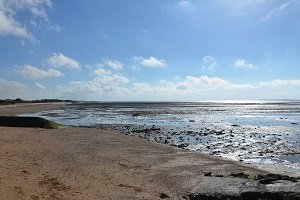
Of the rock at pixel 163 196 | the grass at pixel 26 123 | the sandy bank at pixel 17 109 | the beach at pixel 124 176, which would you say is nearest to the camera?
the beach at pixel 124 176

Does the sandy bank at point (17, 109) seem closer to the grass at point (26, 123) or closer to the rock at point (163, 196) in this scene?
the grass at point (26, 123)

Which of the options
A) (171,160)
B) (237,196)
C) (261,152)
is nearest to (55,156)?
(171,160)

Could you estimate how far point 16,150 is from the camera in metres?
18.8

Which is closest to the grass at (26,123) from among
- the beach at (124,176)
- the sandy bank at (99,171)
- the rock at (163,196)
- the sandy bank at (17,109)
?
the sandy bank at (99,171)

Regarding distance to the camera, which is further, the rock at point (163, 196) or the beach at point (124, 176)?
the rock at point (163, 196)

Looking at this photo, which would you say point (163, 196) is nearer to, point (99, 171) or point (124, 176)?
point (124, 176)

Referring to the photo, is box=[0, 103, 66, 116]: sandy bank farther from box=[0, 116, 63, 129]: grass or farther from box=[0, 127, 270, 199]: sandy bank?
box=[0, 127, 270, 199]: sandy bank

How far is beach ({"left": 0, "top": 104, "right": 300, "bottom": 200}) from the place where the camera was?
1116 cm

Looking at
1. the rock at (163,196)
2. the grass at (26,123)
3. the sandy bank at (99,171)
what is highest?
the grass at (26,123)

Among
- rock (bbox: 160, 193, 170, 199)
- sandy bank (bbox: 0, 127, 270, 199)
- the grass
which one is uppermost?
the grass

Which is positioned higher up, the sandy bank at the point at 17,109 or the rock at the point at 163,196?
the sandy bank at the point at 17,109

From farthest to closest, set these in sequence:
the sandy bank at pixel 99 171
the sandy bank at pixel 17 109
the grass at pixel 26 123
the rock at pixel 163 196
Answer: the sandy bank at pixel 17 109, the grass at pixel 26 123, the sandy bank at pixel 99 171, the rock at pixel 163 196

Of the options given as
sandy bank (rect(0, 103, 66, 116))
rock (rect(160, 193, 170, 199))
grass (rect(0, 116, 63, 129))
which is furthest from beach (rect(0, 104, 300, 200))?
sandy bank (rect(0, 103, 66, 116))

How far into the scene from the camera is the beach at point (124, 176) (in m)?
11.2
